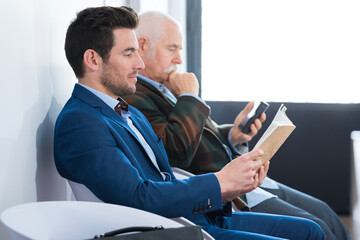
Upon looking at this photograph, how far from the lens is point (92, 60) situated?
178cm

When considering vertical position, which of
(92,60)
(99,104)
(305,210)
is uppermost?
(92,60)

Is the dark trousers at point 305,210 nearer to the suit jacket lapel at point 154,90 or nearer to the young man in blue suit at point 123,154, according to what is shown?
the young man in blue suit at point 123,154

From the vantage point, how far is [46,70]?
187 cm

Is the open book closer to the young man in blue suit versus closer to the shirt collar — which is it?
the young man in blue suit

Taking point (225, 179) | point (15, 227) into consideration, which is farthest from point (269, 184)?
point (15, 227)

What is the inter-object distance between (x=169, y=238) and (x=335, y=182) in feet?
10.2

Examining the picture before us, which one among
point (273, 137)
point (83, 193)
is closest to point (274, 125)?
point (273, 137)

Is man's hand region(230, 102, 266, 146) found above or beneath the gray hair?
beneath

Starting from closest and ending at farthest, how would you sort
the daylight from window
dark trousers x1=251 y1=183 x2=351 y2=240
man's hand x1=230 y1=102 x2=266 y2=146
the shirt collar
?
the shirt collar
dark trousers x1=251 y1=183 x2=351 y2=240
man's hand x1=230 y1=102 x2=266 y2=146
the daylight from window

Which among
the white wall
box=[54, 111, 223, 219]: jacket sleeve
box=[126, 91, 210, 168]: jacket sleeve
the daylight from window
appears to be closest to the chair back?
box=[54, 111, 223, 219]: jacket sleeve

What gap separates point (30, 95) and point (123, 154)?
40 centimetres

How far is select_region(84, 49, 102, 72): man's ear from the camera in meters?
1.76

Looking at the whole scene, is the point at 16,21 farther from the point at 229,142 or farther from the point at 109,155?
the point at 229,142

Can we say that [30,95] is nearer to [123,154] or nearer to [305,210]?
[123,154]
